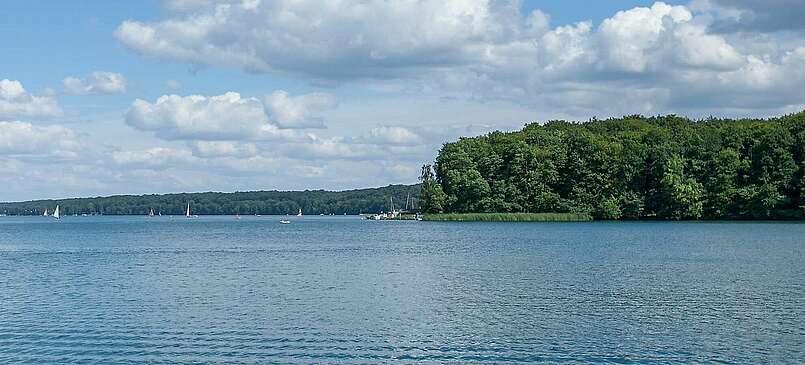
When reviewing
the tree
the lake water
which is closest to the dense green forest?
the tree

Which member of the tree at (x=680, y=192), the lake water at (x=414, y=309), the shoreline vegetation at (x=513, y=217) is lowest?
the lake water at (x=414, y=309)

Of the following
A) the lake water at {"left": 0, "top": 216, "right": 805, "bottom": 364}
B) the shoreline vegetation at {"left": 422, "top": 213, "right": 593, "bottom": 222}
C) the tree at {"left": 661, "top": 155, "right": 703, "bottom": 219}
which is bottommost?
the lake water at {"left": 0, "top": 216, "right": 805, "bottom": 364}

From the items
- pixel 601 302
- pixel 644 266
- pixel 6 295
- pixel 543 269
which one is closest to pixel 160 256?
pixel 6 295

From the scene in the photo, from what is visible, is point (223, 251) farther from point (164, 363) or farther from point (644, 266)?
point (164, 363)

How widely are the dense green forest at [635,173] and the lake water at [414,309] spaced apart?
59922 millimetres

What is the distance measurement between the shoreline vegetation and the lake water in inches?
2651

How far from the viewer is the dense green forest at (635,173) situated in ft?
371

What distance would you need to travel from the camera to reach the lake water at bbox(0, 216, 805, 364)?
962 inches

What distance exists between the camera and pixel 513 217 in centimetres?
12888

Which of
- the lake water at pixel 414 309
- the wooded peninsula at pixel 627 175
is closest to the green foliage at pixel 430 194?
the wooded peninsula at pixel 627 175

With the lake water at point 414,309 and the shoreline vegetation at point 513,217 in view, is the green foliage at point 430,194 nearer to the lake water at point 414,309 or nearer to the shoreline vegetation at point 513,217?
the shoreline vegetation at point 513,217

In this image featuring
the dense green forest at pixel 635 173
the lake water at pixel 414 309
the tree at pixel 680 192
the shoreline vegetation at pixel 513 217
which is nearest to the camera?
the lake water at pixel 414 309

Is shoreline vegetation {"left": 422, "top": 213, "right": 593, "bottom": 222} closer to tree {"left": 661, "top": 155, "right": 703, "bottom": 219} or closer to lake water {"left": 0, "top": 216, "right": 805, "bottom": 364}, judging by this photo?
tree {"left": 661, "top": 155, "right": 703, "bottom": 219}

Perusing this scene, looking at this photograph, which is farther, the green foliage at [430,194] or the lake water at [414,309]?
the green foliage at [430,194]
